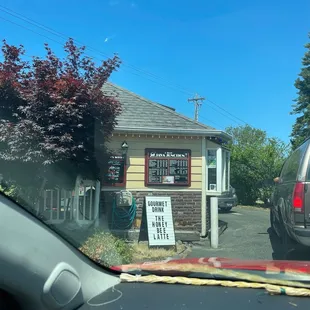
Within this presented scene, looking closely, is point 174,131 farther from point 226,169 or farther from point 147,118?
point 226,169

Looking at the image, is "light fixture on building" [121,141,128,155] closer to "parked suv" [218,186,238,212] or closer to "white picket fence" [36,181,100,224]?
"white picket fence" [36,181,100,224]

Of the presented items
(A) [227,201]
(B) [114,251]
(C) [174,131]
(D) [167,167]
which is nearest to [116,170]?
(D) [167,167]

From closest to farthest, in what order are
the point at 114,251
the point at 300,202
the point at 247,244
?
the point at 114,251, the point at 300,202, the point at 247,244

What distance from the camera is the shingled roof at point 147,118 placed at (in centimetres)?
750

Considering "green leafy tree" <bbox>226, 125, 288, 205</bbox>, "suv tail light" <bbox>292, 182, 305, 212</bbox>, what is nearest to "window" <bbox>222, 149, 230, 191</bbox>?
"green leafy tree" <bbox>226, 125, 288, 205</bbox>

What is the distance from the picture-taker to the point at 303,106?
7668mm

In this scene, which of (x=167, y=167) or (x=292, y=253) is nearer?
(x=292, y=253)

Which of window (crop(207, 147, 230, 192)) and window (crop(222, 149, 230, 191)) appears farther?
window (crop(222, 149, 230, 191))

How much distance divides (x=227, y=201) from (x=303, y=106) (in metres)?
3.25

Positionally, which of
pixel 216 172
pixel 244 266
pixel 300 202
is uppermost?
pixel 216 172

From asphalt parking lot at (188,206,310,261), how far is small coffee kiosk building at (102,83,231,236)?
23.6 inches

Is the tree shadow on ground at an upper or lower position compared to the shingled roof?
lower

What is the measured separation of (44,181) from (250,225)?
15.3 ft

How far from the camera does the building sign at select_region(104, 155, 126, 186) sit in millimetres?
7547
